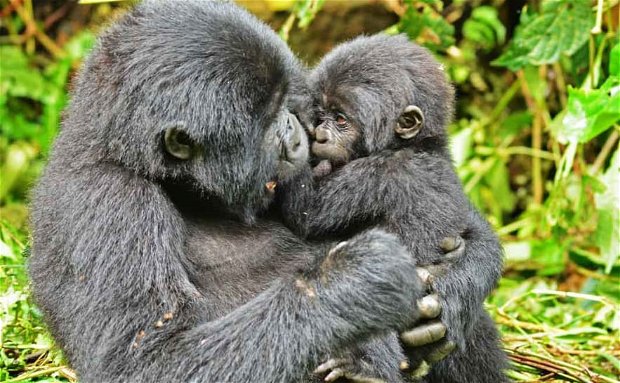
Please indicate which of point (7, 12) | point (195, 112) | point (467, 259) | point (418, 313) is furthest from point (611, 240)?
point (7, 12)

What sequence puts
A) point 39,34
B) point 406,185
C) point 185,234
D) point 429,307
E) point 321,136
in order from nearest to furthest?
point 185,234 < point 429,307 < point 406,185 < point 321,136 < point 39,34

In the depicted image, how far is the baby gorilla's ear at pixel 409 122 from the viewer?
4473 mm

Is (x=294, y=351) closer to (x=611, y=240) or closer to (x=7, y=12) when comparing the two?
(x=611, y=240)

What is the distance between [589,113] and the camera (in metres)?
4.41

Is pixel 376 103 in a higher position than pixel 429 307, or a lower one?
higher

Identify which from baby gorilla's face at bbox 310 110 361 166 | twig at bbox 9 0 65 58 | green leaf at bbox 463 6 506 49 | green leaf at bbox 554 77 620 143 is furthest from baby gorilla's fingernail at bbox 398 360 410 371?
twig at bbox 9 0 65 58

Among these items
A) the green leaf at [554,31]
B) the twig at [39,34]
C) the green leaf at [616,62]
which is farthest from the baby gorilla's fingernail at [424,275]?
the twig at [39,34]

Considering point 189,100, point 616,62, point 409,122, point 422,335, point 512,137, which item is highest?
point 616,62

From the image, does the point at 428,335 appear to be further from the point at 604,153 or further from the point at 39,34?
the point at 39,34

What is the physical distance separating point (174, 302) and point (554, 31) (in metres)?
3.45

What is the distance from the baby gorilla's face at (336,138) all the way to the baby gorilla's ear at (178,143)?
0.93 m

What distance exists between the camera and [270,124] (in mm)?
3807

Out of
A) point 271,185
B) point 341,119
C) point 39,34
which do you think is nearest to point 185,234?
point 271,185

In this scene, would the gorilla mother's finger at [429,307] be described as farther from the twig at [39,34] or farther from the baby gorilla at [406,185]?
the twig at [39,34]
